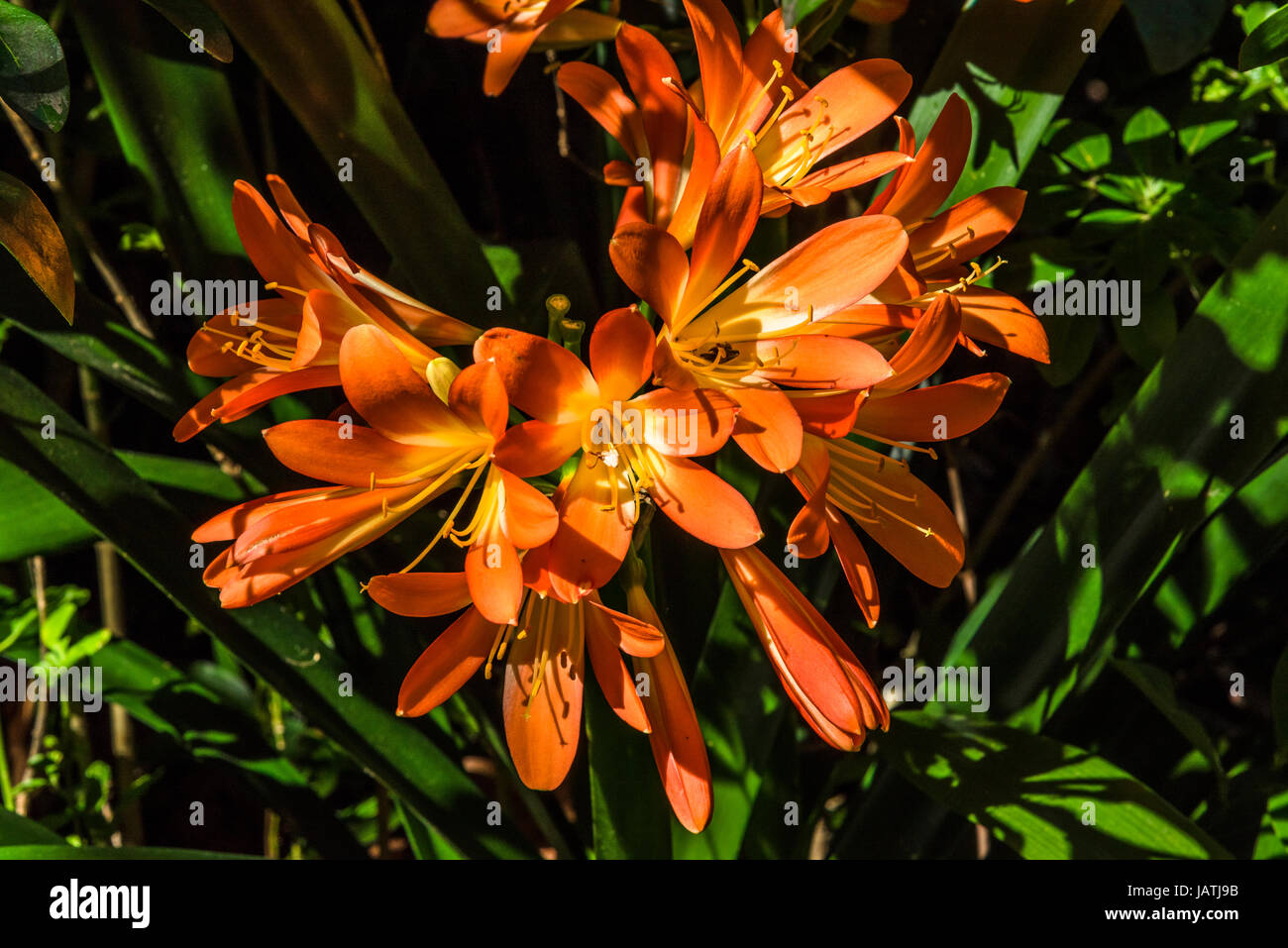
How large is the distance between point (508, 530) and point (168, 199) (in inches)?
18.4

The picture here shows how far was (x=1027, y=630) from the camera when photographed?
2.55 feet

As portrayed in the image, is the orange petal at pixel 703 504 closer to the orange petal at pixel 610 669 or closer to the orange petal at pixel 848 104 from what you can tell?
the orange petal at pixel 610 669

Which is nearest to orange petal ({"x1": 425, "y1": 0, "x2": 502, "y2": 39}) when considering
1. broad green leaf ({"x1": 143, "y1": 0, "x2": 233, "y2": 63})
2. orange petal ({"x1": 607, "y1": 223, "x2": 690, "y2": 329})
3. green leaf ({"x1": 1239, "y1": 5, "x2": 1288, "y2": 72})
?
broad green leaf ({"x1": 143, "y1": 0, "x2": 233, "y2": 63})

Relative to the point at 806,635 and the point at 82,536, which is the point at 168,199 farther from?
the point at 806,635

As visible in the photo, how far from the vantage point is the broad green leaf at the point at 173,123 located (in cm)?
66

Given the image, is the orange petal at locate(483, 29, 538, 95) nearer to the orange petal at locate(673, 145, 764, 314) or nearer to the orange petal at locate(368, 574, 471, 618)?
the orange petal at locate(673, 145, 764, 314)

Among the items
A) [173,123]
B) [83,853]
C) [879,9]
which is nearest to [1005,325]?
[879,9]

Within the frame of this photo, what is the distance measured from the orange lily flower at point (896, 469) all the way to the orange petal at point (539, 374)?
12 centimetres

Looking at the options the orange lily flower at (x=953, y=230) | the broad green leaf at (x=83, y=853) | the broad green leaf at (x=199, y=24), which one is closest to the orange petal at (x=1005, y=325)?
the orange lily flower at (x=953, y=230)

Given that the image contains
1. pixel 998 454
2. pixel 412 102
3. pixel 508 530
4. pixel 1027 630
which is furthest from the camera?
pixel 998 454

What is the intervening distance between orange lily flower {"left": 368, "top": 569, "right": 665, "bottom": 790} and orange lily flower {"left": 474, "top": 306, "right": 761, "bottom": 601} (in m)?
0.06

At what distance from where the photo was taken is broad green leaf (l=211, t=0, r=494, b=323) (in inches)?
22.7

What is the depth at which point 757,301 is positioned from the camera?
0.53 metres
